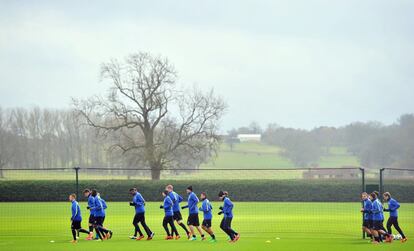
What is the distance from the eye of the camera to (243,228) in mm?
33875

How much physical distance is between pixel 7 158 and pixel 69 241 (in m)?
62.5

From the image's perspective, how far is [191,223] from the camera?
89.9 ft

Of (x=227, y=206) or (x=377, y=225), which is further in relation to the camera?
(x=227, y=206)

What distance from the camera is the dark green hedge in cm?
5250

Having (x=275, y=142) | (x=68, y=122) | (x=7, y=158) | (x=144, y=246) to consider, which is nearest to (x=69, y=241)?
(x=144, y=246)

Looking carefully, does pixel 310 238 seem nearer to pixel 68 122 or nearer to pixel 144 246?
pixel 144 246

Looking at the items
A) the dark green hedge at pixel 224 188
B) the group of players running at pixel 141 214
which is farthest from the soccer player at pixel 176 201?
the dark green hedge at pixel 224 188

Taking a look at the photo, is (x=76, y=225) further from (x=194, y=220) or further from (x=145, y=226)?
(x=194, y=220)

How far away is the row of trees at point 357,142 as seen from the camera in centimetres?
12419

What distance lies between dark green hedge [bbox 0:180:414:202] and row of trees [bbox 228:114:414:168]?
181 ft

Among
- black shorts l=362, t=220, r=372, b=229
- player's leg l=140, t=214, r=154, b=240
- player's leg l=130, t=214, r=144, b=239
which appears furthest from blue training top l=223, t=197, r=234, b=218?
black shorts l=362, t=220, r=372, b=229

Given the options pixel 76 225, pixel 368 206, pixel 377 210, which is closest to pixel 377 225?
pixel 377 210

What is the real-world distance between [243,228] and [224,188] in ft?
69.9

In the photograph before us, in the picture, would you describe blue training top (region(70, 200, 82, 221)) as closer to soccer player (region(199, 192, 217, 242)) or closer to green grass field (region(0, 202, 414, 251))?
green grass field (region(0, 202, 414, 251))
